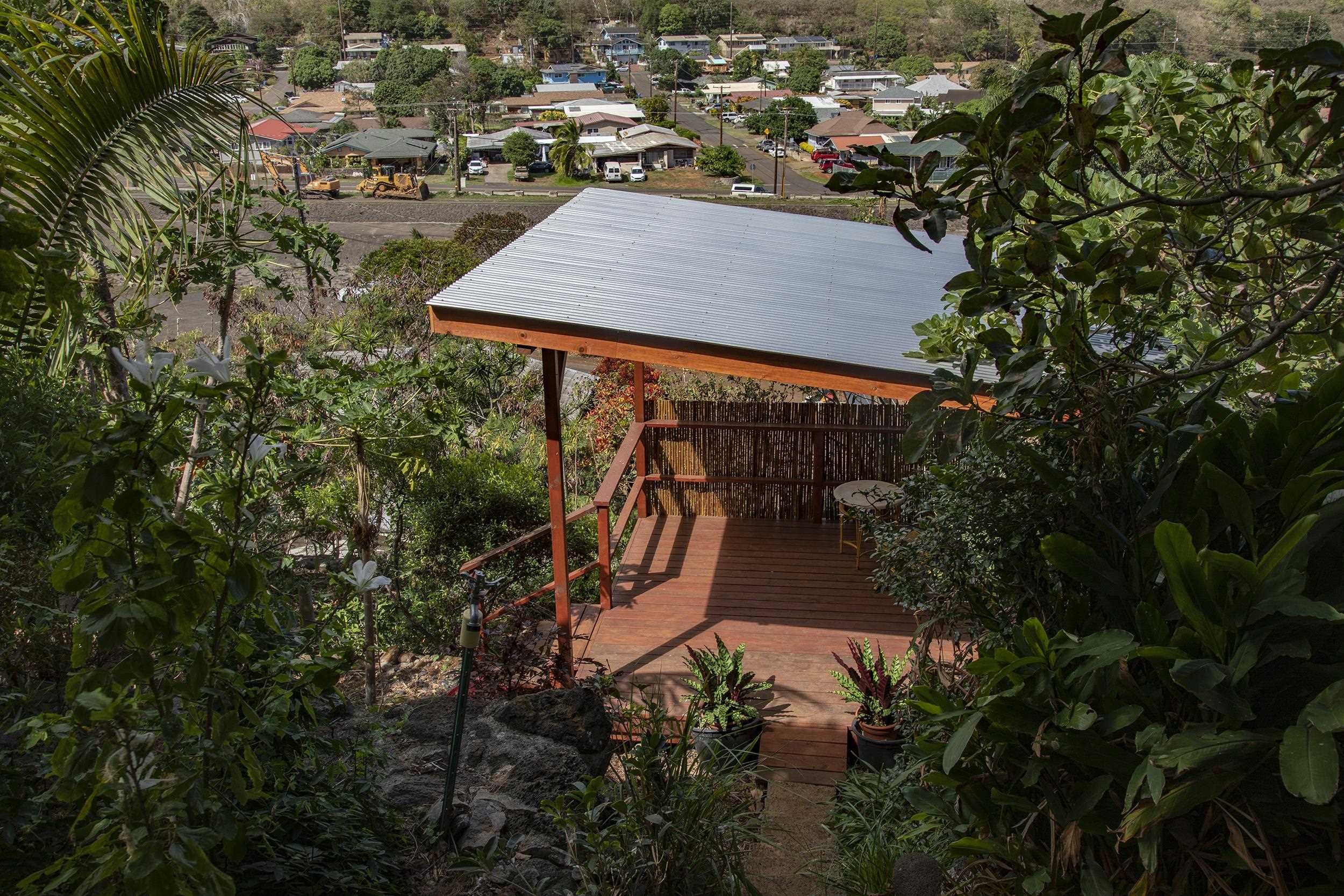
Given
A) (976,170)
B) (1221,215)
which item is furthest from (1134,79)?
(976,170)

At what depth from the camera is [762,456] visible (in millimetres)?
8922

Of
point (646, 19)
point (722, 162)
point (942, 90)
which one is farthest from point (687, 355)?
point (646, 19)

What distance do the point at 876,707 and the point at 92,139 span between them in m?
4.38

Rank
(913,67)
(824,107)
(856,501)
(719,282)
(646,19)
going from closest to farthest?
(719,282), (856,501), (824,107), (913,67), (646,19)

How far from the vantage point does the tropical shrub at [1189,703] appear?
2473mm

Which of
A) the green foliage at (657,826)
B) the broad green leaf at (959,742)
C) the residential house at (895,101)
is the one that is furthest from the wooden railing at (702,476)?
the residential house at (895,101)

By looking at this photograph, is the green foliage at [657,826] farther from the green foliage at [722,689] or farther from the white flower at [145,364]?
the white flower at [145,364]

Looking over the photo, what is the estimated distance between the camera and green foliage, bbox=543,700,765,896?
329 centimetres

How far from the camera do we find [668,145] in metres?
64.2

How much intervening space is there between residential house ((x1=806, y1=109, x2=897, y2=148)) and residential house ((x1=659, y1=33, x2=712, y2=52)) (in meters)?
68.2

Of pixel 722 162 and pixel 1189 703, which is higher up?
pixel 1189 703

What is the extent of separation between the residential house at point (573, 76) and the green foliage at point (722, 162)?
2083 inches

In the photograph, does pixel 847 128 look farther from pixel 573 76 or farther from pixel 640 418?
pixel 640 418

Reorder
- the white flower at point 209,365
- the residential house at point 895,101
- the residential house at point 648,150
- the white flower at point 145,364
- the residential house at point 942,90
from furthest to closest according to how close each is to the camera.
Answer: the residential house at point 895,101
the residential house at point 942,90
the residential house at point 648,150
the white flower at point 209,365
the white flower at point 145,364
